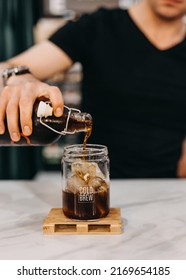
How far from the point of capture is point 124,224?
3.63 feet

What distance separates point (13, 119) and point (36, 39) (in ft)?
11.5

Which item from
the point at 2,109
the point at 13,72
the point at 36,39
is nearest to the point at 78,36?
the point at 13,72

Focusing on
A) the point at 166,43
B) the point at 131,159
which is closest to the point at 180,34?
the point at 166,43

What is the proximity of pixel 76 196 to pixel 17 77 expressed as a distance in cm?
61

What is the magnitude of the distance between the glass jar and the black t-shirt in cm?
94

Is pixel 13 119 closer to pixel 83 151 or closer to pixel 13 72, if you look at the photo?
pixel 83 151

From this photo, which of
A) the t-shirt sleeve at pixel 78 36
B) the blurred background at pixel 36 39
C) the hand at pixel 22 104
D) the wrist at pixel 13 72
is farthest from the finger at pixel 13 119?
the blurred background at pixel 36 39

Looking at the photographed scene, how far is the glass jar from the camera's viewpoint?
41.4 inches

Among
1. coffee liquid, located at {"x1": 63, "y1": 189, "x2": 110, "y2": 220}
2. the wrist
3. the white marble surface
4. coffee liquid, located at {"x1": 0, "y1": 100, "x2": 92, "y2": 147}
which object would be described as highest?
the wrist

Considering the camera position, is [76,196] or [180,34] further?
[180,34]

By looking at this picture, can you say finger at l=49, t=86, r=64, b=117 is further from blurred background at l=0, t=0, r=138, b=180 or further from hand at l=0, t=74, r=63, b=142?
blurred background at l=0, t=0, r=138, b=180

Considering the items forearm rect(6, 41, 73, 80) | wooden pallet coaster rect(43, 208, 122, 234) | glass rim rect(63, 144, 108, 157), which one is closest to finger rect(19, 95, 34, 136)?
glass rim rect(63, 144, 108, 157)
